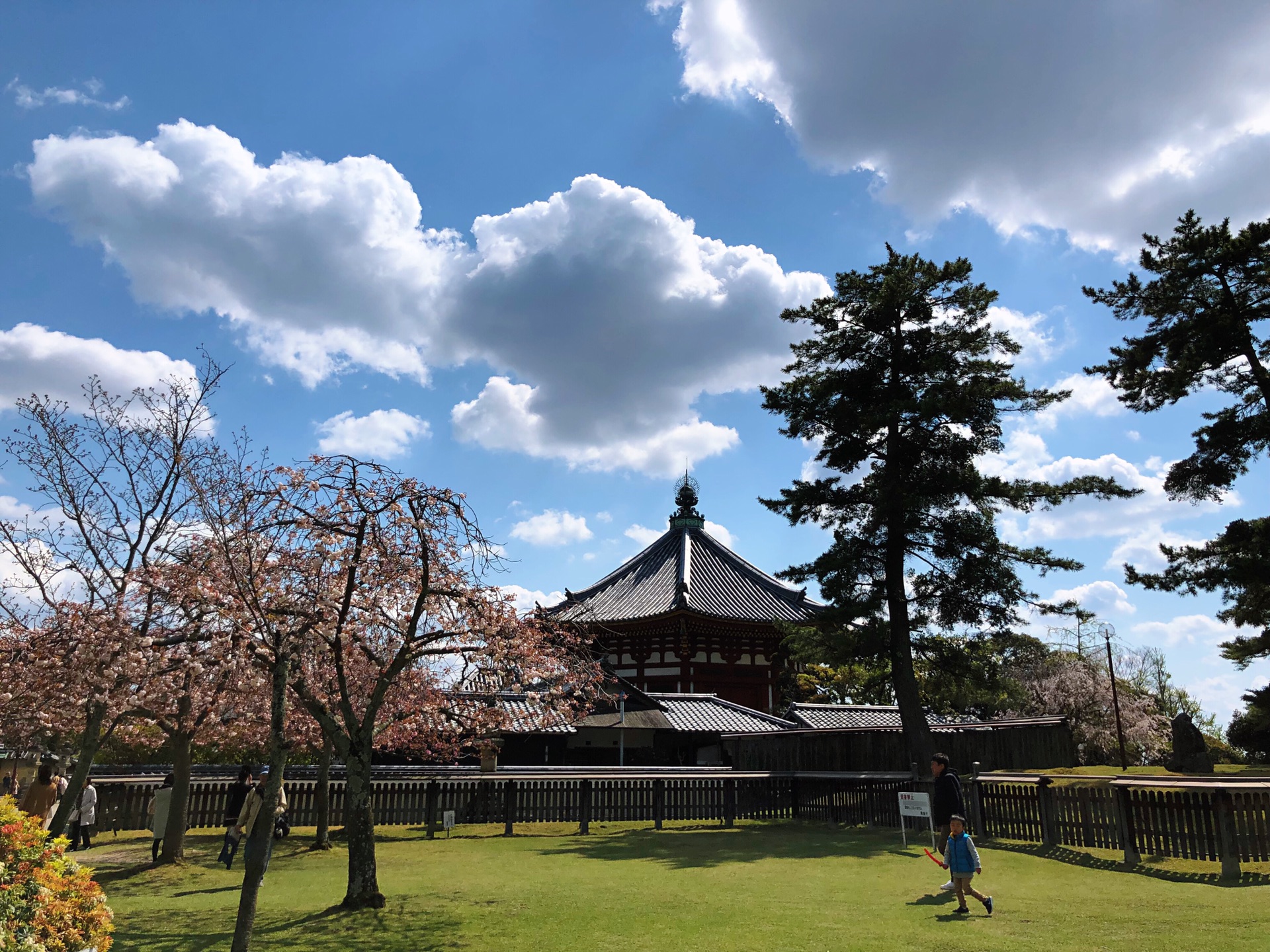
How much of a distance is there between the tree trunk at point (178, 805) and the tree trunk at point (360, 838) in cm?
521

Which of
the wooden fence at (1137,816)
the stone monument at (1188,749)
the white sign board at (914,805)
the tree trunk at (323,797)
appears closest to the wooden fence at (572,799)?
the tree trunk at (323,797)

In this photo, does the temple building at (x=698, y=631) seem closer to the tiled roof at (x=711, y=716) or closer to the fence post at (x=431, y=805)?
the tiled roof at (x=711, y=716)

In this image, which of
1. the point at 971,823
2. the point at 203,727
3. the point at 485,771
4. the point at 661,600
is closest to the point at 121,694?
the point at 203,727

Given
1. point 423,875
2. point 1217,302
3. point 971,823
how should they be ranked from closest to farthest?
point 423,875, point 971,823, point 1217,302

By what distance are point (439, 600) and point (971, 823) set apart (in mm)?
11621

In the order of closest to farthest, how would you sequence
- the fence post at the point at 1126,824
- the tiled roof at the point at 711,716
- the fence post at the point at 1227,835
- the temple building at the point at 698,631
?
1. the fence post at the point at 1227,835
2. the fence post at the point at 1126,824
3. the tiled roof at the point at 711,716
4. the temple building at the point at 698,631

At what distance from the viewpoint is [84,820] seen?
48.9 feet

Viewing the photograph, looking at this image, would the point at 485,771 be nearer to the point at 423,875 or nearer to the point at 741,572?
the point at 423,875

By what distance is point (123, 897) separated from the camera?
10094mm

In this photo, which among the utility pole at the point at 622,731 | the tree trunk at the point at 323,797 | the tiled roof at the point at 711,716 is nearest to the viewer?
the tree trunk at the point at 323,797

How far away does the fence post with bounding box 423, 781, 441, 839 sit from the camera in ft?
59.0

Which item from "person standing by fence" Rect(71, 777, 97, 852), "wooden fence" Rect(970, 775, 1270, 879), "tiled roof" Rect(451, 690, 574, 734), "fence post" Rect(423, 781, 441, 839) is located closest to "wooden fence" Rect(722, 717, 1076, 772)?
"wooden fence" Rect(970, 775, 1270, 879)

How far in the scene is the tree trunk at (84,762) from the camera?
35.7ft

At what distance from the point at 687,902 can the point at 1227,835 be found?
7489 millimetres
